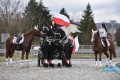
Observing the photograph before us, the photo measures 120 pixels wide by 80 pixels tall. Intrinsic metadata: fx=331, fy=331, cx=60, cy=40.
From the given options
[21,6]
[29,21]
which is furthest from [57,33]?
[29,21]

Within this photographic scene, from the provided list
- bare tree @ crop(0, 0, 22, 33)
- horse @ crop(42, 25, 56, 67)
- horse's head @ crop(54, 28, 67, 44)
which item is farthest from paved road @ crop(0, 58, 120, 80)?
bare tree @ crop(0, 0, 22, 33)

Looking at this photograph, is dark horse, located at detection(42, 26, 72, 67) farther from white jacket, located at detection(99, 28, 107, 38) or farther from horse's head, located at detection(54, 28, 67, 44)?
white jacket, located at detection(99, 28, 107, 38)

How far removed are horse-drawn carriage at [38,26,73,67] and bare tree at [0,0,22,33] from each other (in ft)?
104

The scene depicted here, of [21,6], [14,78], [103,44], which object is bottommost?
[14,78]

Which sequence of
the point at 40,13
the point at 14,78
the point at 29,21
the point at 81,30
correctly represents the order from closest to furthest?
the point at 14,78
the point at 29,21
the point at 40,13
the point at 81,30

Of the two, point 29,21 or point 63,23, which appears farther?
point 29,21

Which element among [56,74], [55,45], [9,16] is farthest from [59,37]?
[9,16]

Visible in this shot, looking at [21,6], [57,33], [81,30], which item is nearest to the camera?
[57,33]

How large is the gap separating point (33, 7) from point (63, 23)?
52370 mm

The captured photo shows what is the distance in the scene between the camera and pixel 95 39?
20531 mm

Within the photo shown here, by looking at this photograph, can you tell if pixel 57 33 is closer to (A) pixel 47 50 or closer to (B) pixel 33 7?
(A) pixel 47 50

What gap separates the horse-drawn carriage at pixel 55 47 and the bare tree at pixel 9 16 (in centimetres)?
3160

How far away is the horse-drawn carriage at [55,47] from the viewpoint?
64.8ft

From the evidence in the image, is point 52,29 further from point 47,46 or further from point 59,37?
point 47,46
